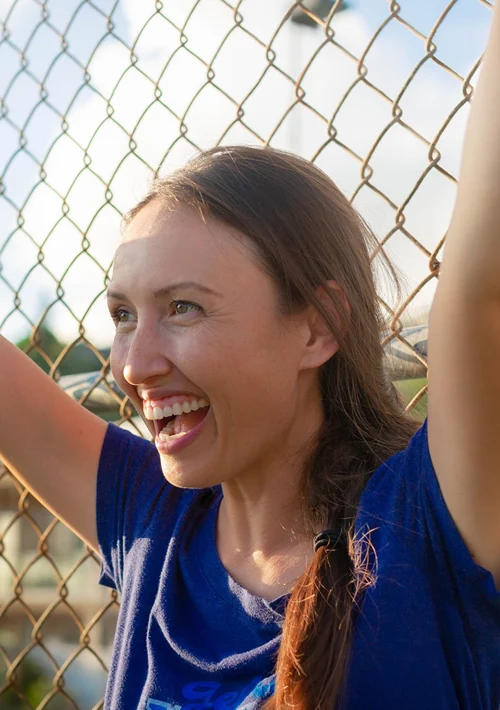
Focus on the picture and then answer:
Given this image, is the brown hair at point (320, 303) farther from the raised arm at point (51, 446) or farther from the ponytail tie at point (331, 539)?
the raised arm at point (51, 446)

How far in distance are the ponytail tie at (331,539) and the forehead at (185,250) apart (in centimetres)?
46

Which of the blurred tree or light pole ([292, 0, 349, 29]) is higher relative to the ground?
light pole ([292, 0, 349, 29])

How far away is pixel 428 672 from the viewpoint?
120 cm

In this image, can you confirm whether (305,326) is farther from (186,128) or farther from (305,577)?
(186,128)

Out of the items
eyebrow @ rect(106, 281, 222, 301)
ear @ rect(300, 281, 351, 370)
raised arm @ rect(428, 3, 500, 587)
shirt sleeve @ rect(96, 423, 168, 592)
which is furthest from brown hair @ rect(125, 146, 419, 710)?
shirt sleeve @ rect(96, 423, 168, 592)

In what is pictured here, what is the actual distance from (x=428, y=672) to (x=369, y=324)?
0.67 m

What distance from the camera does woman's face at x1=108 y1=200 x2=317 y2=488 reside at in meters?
1.45

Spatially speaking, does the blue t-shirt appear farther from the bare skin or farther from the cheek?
the cheek

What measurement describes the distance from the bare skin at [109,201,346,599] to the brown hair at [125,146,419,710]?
0.13 feet

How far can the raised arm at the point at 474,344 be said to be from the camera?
100cm

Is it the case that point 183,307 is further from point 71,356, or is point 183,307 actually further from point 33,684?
point 33,684

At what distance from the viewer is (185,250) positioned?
1.47 m

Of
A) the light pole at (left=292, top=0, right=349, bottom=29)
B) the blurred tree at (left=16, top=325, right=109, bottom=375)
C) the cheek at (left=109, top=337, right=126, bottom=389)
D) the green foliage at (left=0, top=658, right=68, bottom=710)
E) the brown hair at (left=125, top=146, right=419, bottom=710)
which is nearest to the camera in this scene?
the brown hair at (left=125, top=146, right=419, bottom=710)

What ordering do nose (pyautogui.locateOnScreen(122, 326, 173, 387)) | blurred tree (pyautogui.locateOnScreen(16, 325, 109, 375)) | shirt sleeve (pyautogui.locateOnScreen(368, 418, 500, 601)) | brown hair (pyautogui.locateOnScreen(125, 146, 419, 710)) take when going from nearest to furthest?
1. shirt sleeve (pyautogui.locateOnScreen(368, 418, 500, 601))
2. brown hair (pyautogui.locateOnScreen(125, 146, 419, 710))
3. nose (pyautogui.locateOnScreen(122, 326, 173, 387))
4. blurred tree (pyautogui.locateOnScreen(16, 325, 109, 375))
